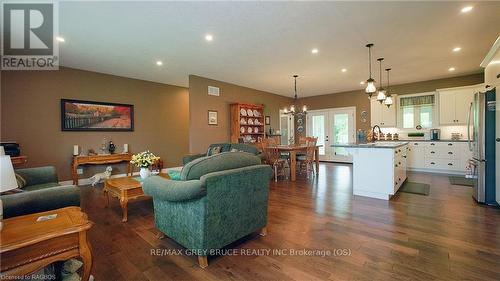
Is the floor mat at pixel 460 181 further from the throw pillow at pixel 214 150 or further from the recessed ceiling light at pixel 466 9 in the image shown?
the throw pillow at pixel 214 150

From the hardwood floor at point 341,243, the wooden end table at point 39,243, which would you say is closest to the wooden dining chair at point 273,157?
the hardwood floor at point 341,243

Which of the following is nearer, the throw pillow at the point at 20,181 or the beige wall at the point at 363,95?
the throw pillow at the point at 20,181

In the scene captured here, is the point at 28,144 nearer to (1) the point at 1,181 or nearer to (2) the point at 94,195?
(2) the point at 94,195

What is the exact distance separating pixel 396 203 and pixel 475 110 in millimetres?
2035

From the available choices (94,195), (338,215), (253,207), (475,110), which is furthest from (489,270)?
(94,195)

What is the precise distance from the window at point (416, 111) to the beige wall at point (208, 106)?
4.83 meters

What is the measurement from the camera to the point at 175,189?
1.89 metres

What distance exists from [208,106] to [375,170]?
433 cm

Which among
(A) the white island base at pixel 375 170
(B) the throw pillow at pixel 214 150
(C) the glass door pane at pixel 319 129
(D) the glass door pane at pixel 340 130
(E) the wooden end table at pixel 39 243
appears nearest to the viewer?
(E) the wooden end table at pixel 39 243

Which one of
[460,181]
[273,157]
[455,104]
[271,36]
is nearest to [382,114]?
[455,104]

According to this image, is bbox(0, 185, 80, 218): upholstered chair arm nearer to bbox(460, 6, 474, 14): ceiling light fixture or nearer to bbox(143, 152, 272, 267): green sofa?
bbox(143, 152, 272, 267): green sofa

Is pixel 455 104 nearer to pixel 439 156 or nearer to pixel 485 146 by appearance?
pixel 439 156

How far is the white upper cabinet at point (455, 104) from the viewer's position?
569cm

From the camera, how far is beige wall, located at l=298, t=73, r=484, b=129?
6059mm
